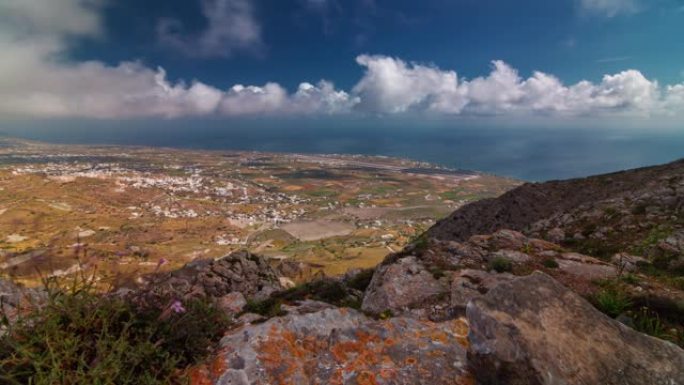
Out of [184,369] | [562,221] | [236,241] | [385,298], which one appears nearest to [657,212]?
[562,221]

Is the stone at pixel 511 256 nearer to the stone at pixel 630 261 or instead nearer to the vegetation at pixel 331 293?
Result: the stone at pixel 630 261

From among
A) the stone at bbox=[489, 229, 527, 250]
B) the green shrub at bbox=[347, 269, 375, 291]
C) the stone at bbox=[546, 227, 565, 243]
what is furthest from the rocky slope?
the stone at bbox=[546, 227, 565, 243]

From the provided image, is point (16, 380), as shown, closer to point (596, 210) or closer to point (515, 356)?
point (515, 356)

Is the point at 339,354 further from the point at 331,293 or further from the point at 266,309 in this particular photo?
the point at 331,293

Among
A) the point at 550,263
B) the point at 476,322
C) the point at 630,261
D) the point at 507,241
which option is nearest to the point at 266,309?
the point at 476,322

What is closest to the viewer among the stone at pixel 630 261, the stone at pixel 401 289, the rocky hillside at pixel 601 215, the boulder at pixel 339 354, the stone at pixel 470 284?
the boulder at pixel 339 354

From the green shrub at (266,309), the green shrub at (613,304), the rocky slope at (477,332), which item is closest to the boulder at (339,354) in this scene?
the rocky slope at (477,332)
